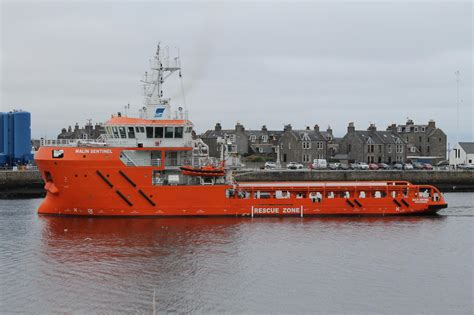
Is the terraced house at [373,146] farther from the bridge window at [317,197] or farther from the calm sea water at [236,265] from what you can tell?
the calm sea water at [236,265]

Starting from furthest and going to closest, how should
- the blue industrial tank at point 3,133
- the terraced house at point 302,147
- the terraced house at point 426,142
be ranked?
the terraced house at point 426,142 → the terraced house at point 302,147 → the blue industrial tank at point 3,133

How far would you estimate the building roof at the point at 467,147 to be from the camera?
6600 cm

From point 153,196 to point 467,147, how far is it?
4708cm

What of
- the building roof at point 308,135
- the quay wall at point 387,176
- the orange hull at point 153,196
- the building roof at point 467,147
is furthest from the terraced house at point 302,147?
the orange hull at point 153,196

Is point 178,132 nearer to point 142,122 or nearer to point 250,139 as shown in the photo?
point 142,122

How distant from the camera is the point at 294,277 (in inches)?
775

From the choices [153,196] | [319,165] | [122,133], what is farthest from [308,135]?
[153,196]

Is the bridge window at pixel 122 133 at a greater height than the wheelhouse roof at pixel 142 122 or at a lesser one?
lesser

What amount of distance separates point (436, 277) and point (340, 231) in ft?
26.5

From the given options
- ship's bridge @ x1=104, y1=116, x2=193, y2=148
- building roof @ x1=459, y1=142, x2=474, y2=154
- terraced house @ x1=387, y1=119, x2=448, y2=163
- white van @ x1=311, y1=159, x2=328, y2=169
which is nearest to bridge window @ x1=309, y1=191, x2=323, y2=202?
ship's bridge @ x1=104, y1=116, x2=193, y2=148

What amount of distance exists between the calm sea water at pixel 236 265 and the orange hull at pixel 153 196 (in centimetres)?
66

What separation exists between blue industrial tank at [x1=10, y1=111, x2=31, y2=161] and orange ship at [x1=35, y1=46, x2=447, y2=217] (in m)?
25.6

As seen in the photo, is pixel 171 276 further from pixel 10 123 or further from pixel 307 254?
pixel 10 123

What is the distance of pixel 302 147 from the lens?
64.8 meters
